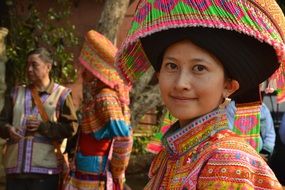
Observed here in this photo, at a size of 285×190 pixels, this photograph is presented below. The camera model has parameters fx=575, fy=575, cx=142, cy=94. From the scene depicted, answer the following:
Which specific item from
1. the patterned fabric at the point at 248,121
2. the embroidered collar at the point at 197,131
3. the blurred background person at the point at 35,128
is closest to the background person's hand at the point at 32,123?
the blurred background person at the point at 35,128

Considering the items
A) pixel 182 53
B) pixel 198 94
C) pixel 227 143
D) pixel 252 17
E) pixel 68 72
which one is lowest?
pixel 227 143

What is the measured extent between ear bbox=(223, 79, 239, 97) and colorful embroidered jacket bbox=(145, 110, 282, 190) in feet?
0.24

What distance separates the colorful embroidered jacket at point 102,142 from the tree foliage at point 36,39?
2.48 meters

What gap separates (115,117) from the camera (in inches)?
170

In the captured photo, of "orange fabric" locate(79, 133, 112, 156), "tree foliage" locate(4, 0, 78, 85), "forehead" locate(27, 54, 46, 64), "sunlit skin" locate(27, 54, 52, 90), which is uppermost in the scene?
"tree foliage" locate(4, 0, 78, 85)

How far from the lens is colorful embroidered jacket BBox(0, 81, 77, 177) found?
428 centimetres

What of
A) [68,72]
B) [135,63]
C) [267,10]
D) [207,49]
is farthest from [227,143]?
[68,72]

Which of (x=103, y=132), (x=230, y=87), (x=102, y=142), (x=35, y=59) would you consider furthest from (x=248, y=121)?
(x=35, y=59)

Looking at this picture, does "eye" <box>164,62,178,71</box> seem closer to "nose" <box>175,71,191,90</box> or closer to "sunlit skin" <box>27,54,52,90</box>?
"nose" <box>175,71,191,90</box>

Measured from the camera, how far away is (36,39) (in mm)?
7020

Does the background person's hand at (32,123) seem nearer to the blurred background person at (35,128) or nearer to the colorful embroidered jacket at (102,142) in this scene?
the blurred background person at (35,128)

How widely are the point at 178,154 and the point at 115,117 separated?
93.4 inches

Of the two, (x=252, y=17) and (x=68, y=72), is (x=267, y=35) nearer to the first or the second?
(x=252, y=17)

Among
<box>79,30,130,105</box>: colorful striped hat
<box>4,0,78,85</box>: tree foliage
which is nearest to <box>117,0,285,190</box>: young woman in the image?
<box>79,30,130,105</box>: colorful striped hat
